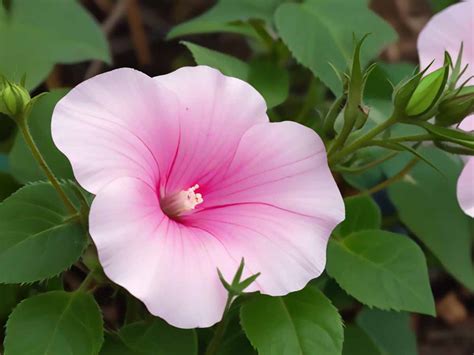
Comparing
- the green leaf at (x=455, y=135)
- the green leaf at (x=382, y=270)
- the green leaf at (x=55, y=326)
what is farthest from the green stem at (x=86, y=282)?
the green leaf at (x=455, y=135)

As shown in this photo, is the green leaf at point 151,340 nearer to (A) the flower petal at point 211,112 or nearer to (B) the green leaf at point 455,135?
(A) the flower petal at point 211,112

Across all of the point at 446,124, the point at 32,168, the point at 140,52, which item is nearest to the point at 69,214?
the point at 32,168

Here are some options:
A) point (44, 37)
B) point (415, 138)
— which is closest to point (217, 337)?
point (415, 138)

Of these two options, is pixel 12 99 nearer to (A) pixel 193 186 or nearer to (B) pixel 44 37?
(A) pixel 193 186

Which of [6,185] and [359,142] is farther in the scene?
[6,185]

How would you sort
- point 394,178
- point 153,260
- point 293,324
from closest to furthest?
point 153,260, point 293,324, point 394,178

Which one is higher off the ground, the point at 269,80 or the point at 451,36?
the point at 451,36

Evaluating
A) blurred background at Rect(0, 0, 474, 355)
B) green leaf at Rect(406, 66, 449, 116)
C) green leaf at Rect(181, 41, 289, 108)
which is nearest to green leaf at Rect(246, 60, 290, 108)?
green leaf at Rect(181, 41, 289, 108)

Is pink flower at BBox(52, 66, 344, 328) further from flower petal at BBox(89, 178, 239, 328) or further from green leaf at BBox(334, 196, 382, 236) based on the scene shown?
green leaf at BBox(334, 196, 382, 236)
